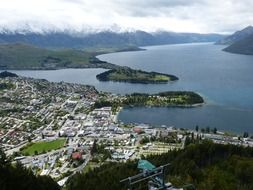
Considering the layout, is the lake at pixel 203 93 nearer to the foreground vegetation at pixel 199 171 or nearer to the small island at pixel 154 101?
the small island at pixel 154 101

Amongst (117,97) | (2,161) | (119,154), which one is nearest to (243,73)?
(117,97)

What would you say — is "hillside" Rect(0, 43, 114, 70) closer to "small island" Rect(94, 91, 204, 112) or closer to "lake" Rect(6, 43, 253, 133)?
"lake" Rect(6, 43, 253, 133)

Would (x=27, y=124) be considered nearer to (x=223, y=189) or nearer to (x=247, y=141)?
(x=247, y=141)

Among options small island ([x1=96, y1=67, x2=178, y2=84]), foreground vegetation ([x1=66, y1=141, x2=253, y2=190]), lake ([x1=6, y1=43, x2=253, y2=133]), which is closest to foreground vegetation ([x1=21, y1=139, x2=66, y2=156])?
foreground vegetation ([x1=66, y1=141, x2=253, y2=190])

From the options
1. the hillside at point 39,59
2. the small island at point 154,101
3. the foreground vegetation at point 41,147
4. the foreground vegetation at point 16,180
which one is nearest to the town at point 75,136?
the foreground vegetation at point 41,147

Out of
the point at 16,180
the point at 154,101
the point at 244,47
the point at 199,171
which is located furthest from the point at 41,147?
the point at 244,47

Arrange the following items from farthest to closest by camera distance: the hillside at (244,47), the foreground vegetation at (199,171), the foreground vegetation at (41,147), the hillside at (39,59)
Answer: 1. the hillside at (244,47)
2. the hillside at (39,59)
3. the foreground vegetation at (41,147)
4. the foreground vegetation at (199,171)
